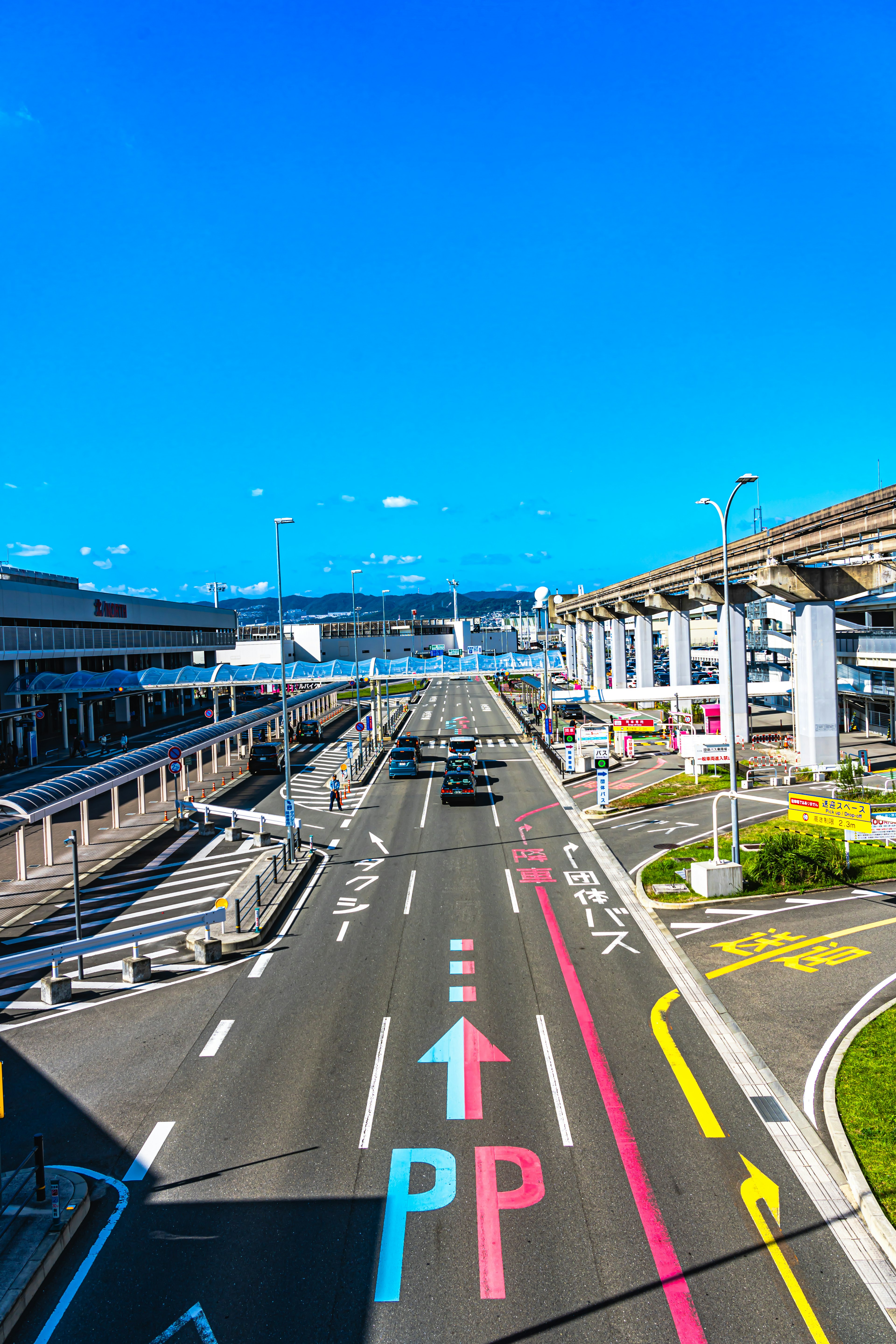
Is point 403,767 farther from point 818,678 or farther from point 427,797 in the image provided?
point 818,678

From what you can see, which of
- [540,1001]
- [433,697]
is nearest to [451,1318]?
[540,1001]

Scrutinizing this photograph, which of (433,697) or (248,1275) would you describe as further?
(433,697)

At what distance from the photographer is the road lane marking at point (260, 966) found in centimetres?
1755

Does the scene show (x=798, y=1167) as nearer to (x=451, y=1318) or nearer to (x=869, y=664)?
(x=451, y=1318)

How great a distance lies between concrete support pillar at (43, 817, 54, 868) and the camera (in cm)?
2698

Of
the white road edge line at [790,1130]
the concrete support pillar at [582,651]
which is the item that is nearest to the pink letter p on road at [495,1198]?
the white road edge line at [790,1130]

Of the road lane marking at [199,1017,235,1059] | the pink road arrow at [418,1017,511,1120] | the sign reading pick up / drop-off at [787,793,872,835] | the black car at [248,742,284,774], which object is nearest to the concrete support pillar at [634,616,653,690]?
the black car at [248,742,284,774]

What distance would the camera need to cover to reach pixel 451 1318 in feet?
26.3

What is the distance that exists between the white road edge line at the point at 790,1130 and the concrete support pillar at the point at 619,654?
65696 mm

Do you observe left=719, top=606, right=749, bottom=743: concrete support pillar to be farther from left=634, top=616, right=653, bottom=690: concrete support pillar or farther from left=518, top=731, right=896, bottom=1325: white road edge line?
left=518, top=731, right=896, bottom=1325: white road edge line

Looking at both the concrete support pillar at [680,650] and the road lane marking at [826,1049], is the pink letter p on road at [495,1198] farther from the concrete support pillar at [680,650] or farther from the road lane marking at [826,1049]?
the concrete support pillar at [680,650]

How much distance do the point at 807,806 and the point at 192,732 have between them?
110ft

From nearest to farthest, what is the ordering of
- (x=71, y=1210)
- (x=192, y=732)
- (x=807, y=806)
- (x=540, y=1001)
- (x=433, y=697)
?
(x=71, y=1210) → (x=540, y=1001) → (x=807, y=806) → (x=192, y=732) → (x=433, y=697)

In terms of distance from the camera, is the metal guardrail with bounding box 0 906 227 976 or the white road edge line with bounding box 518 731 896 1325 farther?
the metal guardrail with bounding box 0 906 227 976
